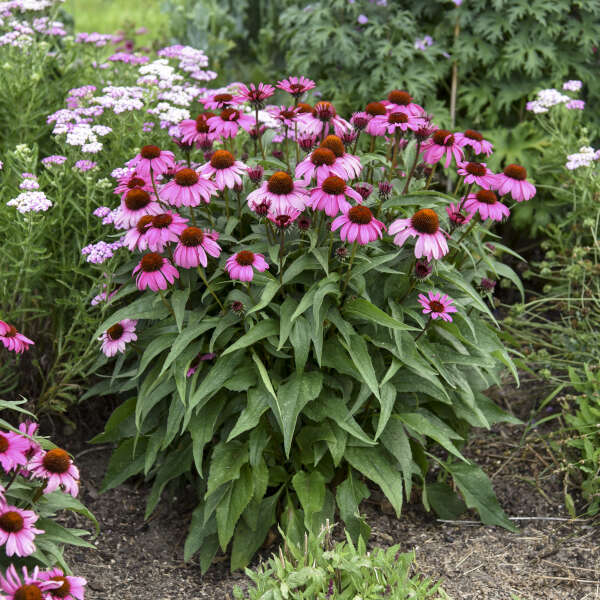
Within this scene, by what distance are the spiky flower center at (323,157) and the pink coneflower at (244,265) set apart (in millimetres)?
355

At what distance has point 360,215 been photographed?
2.34m

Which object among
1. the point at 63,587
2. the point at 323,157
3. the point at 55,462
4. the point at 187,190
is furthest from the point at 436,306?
the point at 63,587

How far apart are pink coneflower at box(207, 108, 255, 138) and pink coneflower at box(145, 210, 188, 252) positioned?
404 millimetres

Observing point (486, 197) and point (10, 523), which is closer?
point (10, 523)

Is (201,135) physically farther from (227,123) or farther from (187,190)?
(187,190)

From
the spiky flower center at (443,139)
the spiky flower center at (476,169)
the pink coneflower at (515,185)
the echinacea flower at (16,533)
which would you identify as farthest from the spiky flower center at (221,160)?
the echinacea flower at (16,533)

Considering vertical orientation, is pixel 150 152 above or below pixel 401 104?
below

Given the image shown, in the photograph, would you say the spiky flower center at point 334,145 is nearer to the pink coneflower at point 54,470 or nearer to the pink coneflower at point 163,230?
the pink coneflower at point 163,230

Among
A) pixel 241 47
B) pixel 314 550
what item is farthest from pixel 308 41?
pixel 314 550

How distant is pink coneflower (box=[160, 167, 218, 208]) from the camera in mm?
2475

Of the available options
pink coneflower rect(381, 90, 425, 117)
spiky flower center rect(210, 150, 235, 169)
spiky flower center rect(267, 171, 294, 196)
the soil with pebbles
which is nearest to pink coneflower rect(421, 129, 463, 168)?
pink coneflower rect(381, 90, 425, 117)

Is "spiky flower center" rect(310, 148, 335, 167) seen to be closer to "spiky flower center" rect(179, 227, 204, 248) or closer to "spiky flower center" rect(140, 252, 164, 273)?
"spiky flower center" rect(179, 227, 204, 248)

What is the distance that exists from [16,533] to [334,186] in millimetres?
1315

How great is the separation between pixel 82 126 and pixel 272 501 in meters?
1.65
